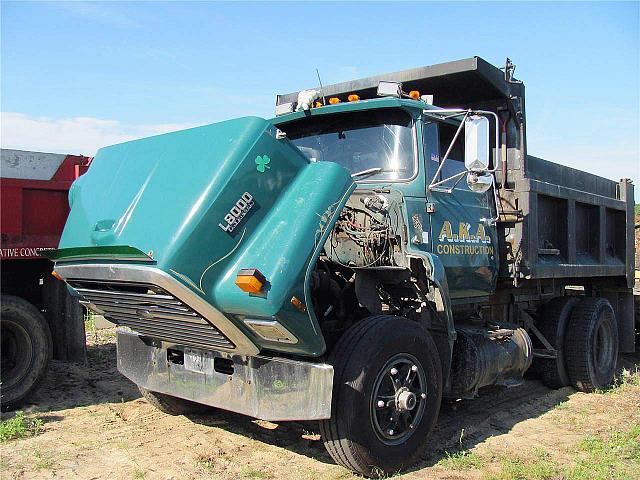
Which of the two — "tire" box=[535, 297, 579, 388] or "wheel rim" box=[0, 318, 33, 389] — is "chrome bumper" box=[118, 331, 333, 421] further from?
"tire" box=[535, 297, 579, 388]

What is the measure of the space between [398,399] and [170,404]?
2.34m

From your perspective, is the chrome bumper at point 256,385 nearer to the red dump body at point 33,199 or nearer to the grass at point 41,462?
the grass at point 41,462

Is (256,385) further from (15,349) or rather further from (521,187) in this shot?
(521,187)

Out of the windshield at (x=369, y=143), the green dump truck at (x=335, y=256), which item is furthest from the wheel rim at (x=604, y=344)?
the windshield at (x=369, y=143)

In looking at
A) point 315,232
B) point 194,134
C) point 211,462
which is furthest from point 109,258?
point 211,462

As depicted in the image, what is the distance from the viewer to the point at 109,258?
4.07m

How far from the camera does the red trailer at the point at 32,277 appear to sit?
642 cm

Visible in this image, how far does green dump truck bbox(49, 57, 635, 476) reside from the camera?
3.90m

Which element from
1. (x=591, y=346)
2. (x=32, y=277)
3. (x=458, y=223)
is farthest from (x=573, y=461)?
(x=32, y=277)

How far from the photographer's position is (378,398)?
4.53 m

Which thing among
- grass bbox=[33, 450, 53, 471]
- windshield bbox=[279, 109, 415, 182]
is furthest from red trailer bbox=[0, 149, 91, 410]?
windshield bbox=[279, 109, 415, 182]

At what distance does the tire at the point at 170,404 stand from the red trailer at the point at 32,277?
1.33 m

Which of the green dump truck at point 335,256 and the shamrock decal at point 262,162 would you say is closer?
the green dump truck at point 335,256

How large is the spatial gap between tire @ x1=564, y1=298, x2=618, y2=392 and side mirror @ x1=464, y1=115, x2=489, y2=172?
3554mm
